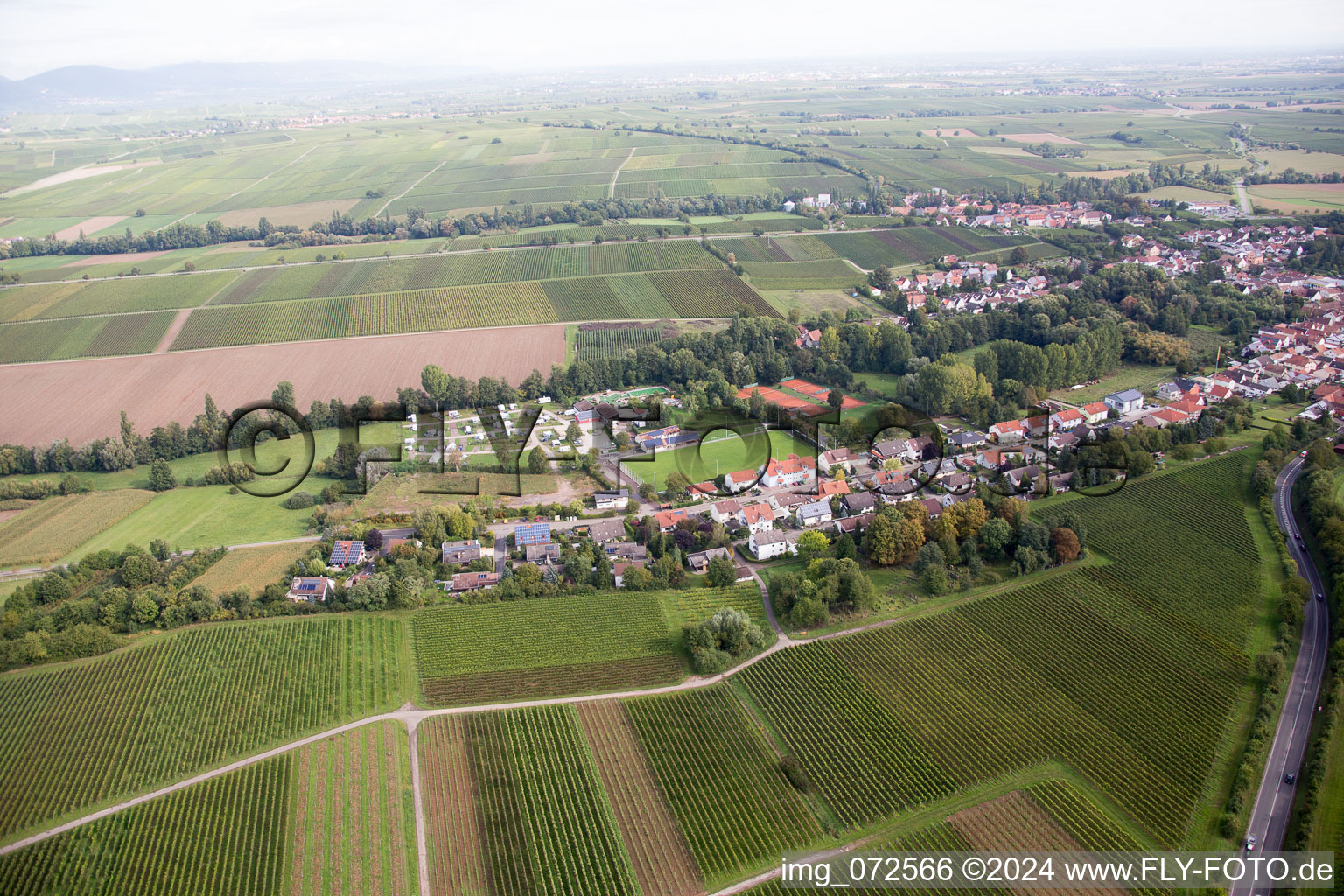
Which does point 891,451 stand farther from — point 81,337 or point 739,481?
point 81,337

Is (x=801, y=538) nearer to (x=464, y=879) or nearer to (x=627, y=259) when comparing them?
(x=464, y=879)

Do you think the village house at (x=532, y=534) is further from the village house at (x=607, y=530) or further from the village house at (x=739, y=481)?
the village house at (x=739, y=481)

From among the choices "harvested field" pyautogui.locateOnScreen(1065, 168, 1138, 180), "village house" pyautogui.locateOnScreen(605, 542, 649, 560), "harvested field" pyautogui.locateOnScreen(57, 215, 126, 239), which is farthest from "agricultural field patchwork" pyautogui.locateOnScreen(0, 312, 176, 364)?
"harvested field" pyautogui.locateOnScreen(1065, 168, 1138, 180)

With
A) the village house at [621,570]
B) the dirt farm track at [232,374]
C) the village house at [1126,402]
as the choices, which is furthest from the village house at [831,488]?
the dirt farm track at [232,374]

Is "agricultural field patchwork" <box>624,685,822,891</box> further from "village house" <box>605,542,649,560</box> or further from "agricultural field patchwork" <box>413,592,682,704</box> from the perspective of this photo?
"village house" <box>605,542,649,560</box>

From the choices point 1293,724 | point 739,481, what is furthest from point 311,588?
point 1293,724

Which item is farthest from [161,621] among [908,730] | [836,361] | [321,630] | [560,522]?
[836,361]
